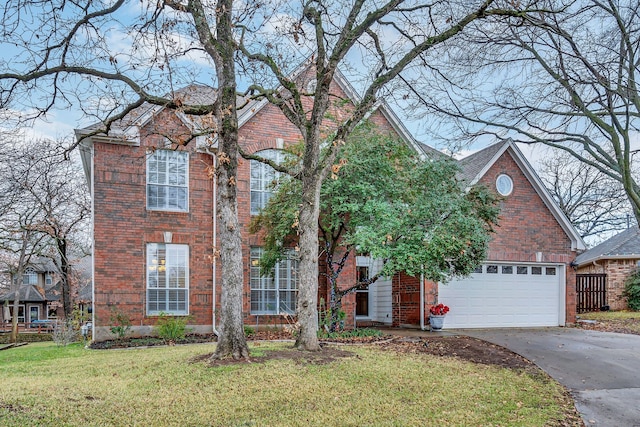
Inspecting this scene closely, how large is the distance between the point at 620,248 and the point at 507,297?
41.9ft

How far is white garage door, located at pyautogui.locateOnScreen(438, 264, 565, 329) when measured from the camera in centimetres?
1535

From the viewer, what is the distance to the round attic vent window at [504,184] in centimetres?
1662

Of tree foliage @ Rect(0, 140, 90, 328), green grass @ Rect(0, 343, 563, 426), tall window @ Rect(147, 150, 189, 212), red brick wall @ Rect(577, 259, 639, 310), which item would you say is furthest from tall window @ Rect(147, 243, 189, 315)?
red brick wall @ Rect(577, 259, 639, 310)

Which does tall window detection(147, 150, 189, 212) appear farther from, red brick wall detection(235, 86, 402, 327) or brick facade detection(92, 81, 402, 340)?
red brick wall detection(235, 86, 402, 327)

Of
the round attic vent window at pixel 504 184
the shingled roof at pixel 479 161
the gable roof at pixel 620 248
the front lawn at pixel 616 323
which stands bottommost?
the front lawn at pixel 616 323

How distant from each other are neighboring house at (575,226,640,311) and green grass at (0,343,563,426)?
56.5 feet

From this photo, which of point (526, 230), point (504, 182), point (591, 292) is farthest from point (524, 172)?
point (591, 292)

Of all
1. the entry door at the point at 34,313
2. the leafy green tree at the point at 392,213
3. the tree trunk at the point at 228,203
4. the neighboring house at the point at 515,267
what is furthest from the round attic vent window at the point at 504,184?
the entry door at the point at 34,313

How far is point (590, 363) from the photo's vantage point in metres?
9.75

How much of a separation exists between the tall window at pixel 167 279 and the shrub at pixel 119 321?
71cm

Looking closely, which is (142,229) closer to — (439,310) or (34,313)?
(439,310)

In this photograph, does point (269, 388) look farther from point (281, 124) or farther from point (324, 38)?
point (281, 124)

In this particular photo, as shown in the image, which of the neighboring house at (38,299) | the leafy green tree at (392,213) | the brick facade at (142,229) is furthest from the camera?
the neighboring house at (38,299)

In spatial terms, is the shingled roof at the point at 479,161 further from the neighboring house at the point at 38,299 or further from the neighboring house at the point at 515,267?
the neighboring house at the point at 38,299
